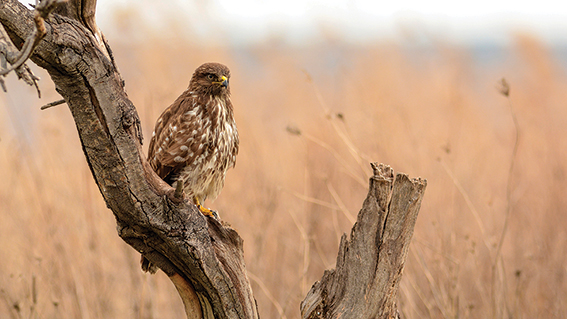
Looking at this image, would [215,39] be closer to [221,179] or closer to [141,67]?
[141,67]

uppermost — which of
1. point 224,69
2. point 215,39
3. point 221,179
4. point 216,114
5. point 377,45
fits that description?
point 377,45

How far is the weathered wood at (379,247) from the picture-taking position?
6.01ft

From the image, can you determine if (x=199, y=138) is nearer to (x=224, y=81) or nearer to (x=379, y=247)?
(x=224, y=81)

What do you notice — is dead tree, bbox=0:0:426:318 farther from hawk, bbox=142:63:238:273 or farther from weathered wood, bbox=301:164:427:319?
hawk, bbox=142:63:238:273

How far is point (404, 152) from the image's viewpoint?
4699 millimetres

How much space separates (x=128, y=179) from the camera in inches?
65.3

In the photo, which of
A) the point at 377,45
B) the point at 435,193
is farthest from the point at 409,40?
the point at 435,193

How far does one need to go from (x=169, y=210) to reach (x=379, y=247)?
2.54 ft

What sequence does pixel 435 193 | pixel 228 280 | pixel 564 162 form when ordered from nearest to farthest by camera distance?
pixel 228 280 < pixel 435 193 < pixel 564 162

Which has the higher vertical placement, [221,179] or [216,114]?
[216,114]

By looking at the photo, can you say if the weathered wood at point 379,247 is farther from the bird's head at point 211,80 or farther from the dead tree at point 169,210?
the bird's head at point 211,80

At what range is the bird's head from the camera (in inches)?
103

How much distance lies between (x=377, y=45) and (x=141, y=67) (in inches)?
109

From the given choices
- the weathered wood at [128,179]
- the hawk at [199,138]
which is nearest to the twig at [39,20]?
the weathered wood at [128,179]
